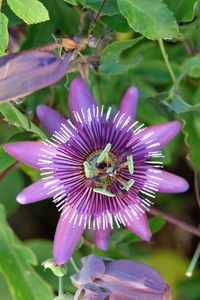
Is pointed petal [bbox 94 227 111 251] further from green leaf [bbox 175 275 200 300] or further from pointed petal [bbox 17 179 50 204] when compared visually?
green leaf [bbox 175 275 200 300]

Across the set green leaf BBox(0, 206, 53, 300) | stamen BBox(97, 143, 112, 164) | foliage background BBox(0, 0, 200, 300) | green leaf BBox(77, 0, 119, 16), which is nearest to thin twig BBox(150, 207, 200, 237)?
foliage background BBox(0, 0, 200, 300)

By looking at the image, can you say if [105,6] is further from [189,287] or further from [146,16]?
[189,287]

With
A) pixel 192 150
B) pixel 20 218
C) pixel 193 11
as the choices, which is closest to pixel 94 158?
pixel 193 11

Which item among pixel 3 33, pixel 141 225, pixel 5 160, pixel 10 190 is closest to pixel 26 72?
pixel 3 33

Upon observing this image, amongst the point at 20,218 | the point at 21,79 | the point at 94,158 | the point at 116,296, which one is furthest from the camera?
the point at 20,218

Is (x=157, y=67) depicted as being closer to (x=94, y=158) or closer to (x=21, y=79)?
(x=94, y=158)

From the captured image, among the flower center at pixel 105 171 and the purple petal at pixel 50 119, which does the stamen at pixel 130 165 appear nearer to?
the flower center at pixel 105 171

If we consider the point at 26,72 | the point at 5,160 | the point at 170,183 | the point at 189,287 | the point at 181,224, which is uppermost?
the point at 26,72
